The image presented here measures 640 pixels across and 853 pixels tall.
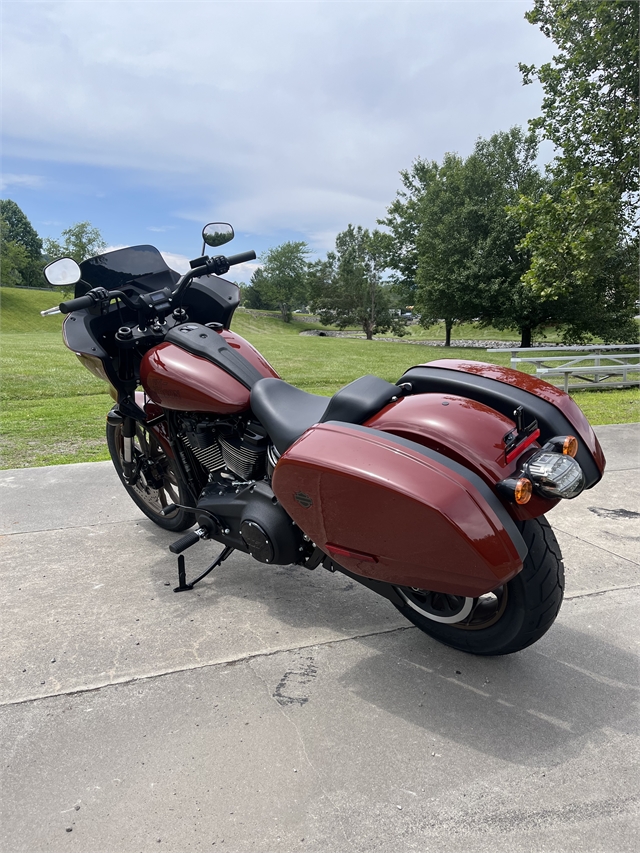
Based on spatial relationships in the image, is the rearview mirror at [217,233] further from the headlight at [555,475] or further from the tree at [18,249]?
the tree at [18,249]

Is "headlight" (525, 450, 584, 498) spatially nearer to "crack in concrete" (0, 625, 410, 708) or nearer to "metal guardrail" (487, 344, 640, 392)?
"crack in concrete" (0, 625, 410, 708)

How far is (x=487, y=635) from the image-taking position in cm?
234

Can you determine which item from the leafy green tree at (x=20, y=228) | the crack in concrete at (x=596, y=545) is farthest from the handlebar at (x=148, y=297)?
the leafy green tree at (x=20, y=228)

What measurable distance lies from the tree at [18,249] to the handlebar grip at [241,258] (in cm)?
4704

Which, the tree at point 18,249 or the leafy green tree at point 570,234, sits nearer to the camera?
the leafy green tree at point 570,234

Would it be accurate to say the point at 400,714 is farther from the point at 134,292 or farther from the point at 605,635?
the point at 134,292

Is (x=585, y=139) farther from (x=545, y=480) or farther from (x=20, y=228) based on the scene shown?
(x=20, y=228)

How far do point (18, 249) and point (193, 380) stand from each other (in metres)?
63.7

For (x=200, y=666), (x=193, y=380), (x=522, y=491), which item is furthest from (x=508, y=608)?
(x=193, y=380)

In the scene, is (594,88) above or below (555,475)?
above

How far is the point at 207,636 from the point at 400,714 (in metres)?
0.91

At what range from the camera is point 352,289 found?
6003 centimetres

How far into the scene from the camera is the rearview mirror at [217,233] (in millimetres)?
3379

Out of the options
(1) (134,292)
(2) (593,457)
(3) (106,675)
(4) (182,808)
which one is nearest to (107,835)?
(4) (182,808)
